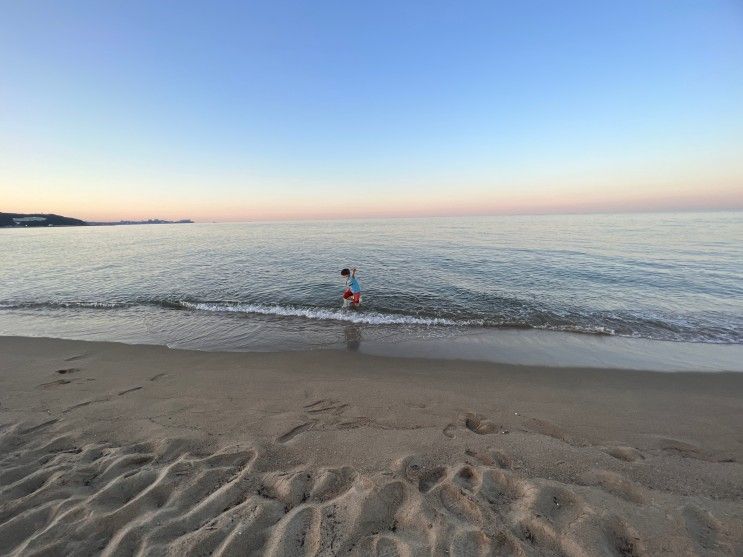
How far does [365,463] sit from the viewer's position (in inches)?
162

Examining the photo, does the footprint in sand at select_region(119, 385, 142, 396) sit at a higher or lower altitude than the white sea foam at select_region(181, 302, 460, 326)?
higher

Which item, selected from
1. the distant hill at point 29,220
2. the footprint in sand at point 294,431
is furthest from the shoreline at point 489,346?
the distant hill at point 29,220

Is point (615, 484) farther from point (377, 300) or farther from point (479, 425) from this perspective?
point (377, 300)

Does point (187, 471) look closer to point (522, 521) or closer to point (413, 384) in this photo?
point (522, 521)

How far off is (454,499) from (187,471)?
3.23 metres

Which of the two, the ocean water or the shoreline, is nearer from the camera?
the shoreline

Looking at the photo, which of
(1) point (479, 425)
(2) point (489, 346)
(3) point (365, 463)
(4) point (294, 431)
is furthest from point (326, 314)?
(3) point (365, 463)

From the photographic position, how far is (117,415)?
5367 mm

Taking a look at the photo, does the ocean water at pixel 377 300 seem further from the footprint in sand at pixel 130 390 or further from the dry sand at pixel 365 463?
the dry sand at pixel 365 463

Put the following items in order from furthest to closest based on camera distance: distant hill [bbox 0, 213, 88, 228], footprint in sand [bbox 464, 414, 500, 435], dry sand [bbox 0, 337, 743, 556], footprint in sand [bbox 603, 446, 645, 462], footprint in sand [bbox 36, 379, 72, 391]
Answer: distant hill [bbox 0, 213, 88, 228], footprint in sand [bbox 36, 379, 72, 391], footprint in sand [bbox 464, 414, 500, 435], footprint in sand [bbox 603, 446, 645, 462], dry sand [bbox 0, 337, 743, 556]

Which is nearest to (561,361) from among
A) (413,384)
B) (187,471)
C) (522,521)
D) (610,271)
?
(413,384)

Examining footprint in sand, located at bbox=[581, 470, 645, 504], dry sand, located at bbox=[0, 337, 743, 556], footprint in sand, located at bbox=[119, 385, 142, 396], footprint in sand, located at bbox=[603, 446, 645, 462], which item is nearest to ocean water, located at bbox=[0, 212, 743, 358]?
footprint in sand, located at bbox=[119, 385, 142, 396]

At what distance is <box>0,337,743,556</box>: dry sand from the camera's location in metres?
2.98

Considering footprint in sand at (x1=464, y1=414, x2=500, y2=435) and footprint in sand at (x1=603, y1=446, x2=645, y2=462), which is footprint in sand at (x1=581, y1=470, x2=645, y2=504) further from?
footprint in sand at (x1=464, y1=414, x2=500, y2=435)
